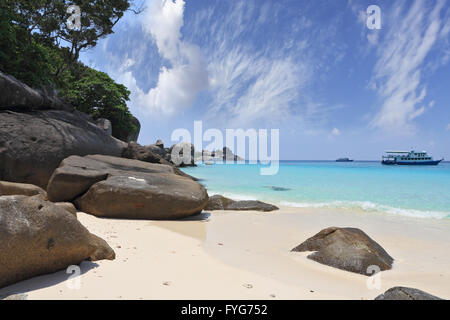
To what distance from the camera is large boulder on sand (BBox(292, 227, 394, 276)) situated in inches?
147

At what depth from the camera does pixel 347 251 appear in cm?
395

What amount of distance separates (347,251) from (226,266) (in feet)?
6.27

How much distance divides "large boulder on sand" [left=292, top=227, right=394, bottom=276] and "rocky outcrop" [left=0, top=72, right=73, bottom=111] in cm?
900

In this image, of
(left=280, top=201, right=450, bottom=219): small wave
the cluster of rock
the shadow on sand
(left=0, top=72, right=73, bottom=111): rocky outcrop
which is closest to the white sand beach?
the shadow on sand

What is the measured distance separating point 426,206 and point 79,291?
13229mm

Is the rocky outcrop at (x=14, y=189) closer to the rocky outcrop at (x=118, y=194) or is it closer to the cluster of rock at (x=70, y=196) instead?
the cluster of rock at (x=70, y=196)

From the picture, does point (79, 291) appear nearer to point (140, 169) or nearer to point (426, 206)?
point (140, 169)

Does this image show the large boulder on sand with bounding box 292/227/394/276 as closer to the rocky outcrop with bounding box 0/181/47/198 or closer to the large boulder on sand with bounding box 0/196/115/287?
the large boulder on sand with bounding box 0/196/115/287

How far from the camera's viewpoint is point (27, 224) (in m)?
2.48

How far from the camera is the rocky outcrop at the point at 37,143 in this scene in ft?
22.3

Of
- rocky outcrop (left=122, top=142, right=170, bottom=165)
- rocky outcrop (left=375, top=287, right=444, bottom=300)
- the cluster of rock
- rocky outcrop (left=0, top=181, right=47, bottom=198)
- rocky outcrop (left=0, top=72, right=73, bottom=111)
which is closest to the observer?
rocky outcrop (left=375, top=287, right=444, bottom=300)

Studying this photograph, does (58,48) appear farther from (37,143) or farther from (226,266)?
(226,266)

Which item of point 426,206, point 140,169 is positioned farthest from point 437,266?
point 426,206

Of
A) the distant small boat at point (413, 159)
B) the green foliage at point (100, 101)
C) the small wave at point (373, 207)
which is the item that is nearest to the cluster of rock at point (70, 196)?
the small wave at point (373, 207)
